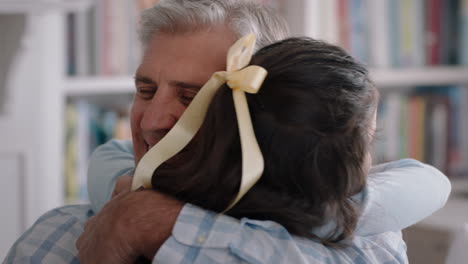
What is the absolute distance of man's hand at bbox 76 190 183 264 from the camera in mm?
815

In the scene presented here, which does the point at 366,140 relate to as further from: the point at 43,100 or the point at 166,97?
the point at 43,100

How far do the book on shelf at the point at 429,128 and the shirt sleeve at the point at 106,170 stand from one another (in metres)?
1.50

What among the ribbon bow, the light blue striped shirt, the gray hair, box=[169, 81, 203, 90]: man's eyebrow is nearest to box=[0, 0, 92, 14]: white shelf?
the light blue striped shirt

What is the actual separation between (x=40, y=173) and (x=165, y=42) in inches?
44.3

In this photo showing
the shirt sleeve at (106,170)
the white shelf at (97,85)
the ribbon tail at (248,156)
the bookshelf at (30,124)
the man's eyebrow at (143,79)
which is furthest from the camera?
the white shelf at (97,85)

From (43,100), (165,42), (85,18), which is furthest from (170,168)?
(85,18)

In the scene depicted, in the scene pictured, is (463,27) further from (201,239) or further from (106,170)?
(201,239)

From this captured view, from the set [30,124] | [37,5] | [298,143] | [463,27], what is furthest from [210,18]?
[463,27]

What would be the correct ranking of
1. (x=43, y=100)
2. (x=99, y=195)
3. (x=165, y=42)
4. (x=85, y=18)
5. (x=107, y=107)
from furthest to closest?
(x=107, y=107) < (x=85, y=18) < (x=43, y=100) < (x=99, y=195) < (x=165, y=42)

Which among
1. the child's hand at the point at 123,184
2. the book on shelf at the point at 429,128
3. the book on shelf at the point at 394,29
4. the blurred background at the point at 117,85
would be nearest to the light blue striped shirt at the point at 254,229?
the child's hand at the point at 123,184

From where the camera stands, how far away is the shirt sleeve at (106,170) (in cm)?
114

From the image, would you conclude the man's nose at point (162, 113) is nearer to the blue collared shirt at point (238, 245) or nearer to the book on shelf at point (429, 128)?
the blue collared shirt at point (238, 245)

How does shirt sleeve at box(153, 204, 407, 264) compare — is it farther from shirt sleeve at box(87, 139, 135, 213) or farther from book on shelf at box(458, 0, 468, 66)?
book on shelf at box(458, 0, 468, 66)

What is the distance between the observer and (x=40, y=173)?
6.72 ft
